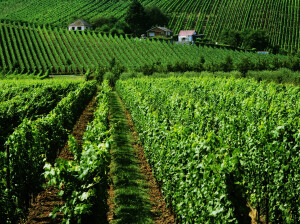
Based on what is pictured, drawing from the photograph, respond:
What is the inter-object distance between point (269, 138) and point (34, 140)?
5.65 m

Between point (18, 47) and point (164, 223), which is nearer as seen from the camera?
point (164, 223)

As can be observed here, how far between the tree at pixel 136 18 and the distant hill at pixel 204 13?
9.87m

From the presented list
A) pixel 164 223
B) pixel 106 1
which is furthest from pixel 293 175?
pixel 106 1

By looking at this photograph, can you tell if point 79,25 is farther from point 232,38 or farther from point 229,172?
point 229,172

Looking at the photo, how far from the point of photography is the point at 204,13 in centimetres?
11344

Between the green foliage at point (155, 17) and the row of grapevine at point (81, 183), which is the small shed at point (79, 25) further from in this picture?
the row of grapevine at point (81, 183)

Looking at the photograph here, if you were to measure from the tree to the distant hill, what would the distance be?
987cm

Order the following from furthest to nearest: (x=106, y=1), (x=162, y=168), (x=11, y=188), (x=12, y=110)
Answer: (x=106, y=1), (x=12, y=110), (x=162, y=168), (x=11, y=188)

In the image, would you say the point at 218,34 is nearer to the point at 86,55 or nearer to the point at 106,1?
the point at 86,55

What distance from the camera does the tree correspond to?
348 ft

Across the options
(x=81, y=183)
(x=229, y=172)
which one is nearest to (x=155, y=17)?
(x=81, y=183)

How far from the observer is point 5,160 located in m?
6.38

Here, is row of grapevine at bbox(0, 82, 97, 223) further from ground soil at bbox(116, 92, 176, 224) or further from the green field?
ground soil at bbox(116, 92, 176, 224)

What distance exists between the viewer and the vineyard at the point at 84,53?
189 ft
